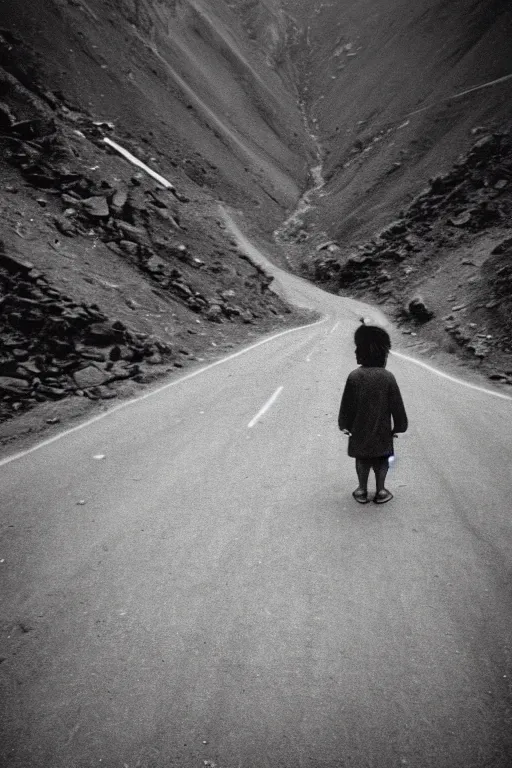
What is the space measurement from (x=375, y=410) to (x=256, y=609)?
2215mm

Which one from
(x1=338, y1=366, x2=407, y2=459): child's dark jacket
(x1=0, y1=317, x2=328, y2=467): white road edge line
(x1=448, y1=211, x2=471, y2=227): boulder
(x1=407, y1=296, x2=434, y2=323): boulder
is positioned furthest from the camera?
(x1=448, y1=211, x2=471, y2=227): boulder

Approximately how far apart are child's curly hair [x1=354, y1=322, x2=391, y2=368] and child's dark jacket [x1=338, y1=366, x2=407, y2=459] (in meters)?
0.08

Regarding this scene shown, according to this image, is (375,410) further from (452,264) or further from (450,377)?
(452,264)

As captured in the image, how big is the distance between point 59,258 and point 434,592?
13.8m

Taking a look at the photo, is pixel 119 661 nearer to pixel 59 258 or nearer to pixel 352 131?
pixel 59 258

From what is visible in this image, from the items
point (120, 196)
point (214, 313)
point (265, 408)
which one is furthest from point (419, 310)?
point (120, 196)

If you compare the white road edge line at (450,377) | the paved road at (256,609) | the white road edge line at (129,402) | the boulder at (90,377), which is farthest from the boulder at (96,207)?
the paved road at (256,609)

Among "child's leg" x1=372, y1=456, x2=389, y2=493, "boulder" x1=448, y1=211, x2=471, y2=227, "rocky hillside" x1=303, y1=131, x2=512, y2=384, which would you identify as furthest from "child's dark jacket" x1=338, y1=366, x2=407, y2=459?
"boulder" x1=448, y1=211, x2=471, y2=227

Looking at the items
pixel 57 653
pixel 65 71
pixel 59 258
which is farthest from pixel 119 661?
pixel 65 71

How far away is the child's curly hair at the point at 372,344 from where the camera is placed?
13.9ft

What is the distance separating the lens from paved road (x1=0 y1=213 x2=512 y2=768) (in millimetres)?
2217

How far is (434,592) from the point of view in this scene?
10.4 ft

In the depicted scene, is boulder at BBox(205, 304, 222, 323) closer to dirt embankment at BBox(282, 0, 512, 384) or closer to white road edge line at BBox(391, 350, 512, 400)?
white road edge line at BBox(391, 350, 512, 400)

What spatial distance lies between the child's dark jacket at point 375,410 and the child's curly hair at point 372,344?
3.3 inches
